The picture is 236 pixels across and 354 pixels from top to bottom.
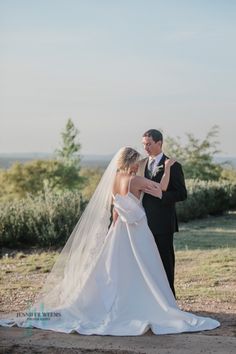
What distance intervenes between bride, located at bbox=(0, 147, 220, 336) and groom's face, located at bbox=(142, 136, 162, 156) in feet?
0.56

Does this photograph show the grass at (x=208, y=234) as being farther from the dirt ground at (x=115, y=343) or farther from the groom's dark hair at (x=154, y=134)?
the dirt ground at (x=115, y=343)

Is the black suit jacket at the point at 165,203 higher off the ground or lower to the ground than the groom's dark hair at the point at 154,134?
lower

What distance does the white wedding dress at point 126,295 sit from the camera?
5.46 m

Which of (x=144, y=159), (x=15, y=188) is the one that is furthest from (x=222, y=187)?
(x=15, y=188)

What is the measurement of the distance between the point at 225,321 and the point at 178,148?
2176 cm

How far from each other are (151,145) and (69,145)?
39576mm

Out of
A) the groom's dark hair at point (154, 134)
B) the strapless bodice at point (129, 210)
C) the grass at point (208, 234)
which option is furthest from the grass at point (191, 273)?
the groom's dark hair at point (154, 134)

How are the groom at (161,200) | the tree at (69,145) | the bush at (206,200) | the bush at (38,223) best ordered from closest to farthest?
the groom at (161,200)
the bush at (38,223)
the bush at (206,200)
the tree at (69,145)

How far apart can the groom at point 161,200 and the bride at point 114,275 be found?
107 mm

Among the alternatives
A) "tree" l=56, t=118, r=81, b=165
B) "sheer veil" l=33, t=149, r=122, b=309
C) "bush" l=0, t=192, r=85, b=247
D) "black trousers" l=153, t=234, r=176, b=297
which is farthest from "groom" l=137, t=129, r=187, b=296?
"tree" l=56, t=118, r=81, b=165

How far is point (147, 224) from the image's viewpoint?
6.14m

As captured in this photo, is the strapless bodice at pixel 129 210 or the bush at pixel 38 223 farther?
the bush at pixel 38 223

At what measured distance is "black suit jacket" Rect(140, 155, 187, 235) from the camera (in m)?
6.06

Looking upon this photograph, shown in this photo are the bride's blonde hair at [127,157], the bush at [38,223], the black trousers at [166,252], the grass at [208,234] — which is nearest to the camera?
the bride's blonde hair at [127,157]
